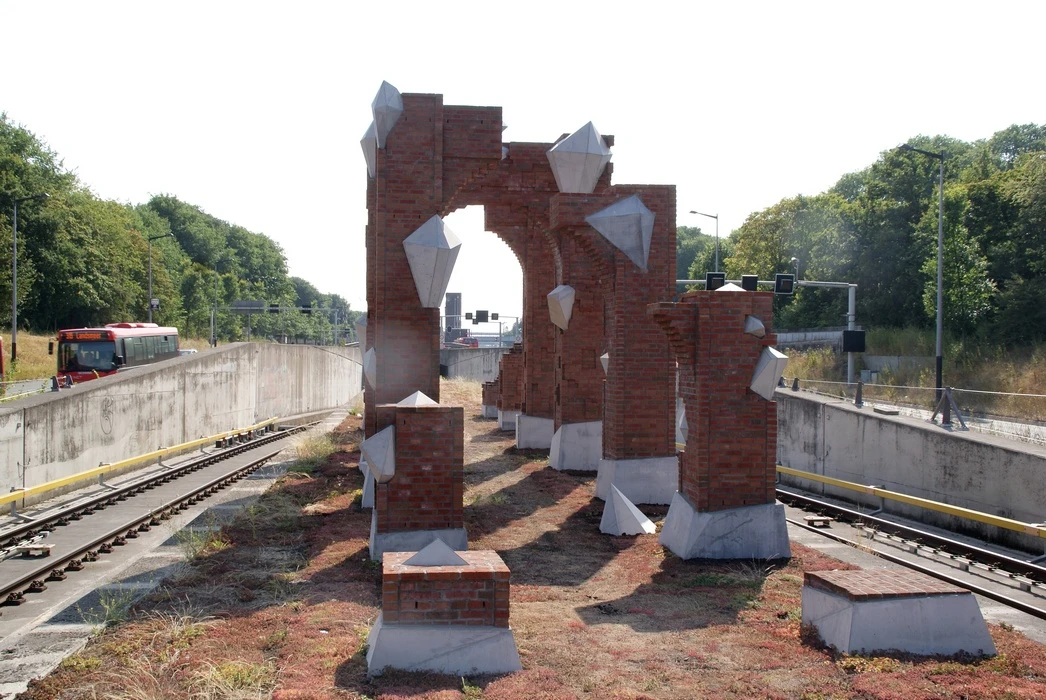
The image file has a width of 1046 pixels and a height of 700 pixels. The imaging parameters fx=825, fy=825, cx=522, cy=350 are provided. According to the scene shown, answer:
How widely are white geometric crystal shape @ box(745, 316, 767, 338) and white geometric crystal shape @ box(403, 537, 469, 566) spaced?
5303 millimetres

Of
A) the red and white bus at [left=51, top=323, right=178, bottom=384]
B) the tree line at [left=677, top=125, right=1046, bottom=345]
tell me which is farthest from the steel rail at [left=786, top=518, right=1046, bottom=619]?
the tree line at [left=677, top=125, right=1046, bottom=345]

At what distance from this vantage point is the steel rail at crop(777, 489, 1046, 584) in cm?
1026

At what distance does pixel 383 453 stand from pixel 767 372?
4700 millimetres

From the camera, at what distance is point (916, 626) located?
21.6 ft

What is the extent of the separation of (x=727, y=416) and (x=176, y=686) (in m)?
6.86

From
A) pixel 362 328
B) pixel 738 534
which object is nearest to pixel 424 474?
pixel 738 534

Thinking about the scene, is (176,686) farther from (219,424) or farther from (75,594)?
(219,424)

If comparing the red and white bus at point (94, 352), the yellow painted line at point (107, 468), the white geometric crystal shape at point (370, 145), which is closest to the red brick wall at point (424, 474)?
the white geometric crystal shape at point (370, 145)

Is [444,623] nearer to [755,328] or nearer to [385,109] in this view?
[755,328]

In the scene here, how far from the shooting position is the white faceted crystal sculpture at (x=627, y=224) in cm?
1337

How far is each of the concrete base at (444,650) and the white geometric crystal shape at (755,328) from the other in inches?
218

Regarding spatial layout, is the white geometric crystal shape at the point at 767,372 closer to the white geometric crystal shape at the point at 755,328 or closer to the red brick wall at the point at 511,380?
the white geometric crystal shape at the point at 755,328

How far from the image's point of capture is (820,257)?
173 ft

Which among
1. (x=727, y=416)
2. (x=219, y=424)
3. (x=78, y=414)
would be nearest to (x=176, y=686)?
(x=727, y=416)
